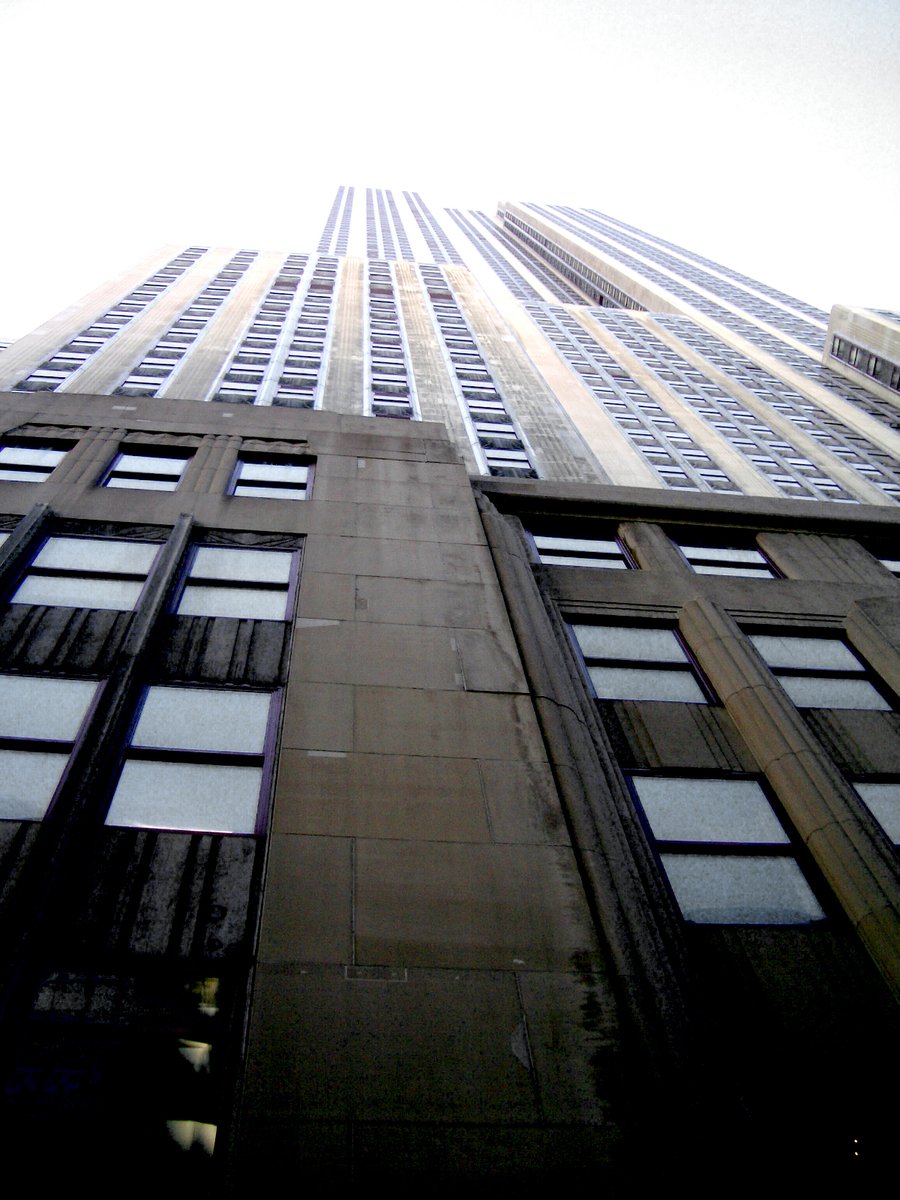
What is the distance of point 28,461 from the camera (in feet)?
52.2

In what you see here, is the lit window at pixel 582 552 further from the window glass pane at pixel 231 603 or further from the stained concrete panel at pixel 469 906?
the stained concrete panel at pixel 469 906

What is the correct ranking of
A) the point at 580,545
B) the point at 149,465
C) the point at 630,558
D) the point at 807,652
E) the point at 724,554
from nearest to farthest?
1. the point at 807,652
2. the point at 149,465
3. the point at 630,558
4. the point at 580,545
5. the point at 724,554

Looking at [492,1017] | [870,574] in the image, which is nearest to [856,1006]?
[492,1017]

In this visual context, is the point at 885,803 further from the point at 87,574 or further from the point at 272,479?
the point at 87,574

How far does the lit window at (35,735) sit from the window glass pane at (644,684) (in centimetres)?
842

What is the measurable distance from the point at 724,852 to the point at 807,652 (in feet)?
20.3

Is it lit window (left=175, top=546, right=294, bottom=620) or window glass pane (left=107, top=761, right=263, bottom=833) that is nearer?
window glass pane (left=107, top=761, right=263, bottom=833)

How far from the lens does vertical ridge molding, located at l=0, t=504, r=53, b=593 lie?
1144cm

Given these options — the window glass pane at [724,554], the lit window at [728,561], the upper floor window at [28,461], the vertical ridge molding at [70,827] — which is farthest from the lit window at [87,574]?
the window glass pane at [724,554]

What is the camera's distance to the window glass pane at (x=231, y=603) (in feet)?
38.7

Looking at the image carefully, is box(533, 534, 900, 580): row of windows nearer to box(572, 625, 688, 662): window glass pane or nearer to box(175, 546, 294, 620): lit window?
box(572, 625, 688, 662): window glass pane

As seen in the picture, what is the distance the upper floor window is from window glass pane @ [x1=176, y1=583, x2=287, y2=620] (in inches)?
240

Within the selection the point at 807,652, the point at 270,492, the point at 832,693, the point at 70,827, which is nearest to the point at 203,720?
the point at 70,827

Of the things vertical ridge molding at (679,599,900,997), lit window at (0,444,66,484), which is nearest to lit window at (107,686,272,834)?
vertical ridge molding at (679,599,900,997)
